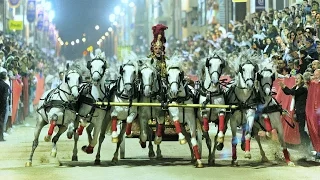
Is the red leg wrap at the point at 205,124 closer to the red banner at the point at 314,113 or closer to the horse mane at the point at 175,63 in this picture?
the horse mane at the point at 175,63

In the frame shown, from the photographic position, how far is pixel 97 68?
16.0 meters

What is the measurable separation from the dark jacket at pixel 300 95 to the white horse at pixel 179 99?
3.20 m

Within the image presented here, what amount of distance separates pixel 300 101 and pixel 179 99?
389cm

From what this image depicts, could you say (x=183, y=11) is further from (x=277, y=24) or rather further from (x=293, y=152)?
(x=293, y=152)

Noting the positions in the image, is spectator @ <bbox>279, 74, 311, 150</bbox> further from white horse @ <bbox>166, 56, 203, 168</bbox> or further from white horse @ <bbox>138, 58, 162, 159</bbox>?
white horse @ <bbox>138, 58, 162, 159</bbox>

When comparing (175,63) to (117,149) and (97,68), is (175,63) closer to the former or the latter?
(97,68)

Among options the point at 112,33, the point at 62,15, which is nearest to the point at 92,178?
the point at 62,15

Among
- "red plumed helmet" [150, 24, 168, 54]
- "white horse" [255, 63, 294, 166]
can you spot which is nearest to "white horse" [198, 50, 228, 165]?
"white horse" [255, 63, 294, 166]

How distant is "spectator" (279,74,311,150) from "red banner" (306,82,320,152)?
44 centimetres

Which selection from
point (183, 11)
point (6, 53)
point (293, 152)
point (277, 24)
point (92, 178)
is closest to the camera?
point (92, 178)

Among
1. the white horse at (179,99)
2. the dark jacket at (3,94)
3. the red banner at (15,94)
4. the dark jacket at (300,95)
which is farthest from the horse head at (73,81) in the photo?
the red banner at (15,94)

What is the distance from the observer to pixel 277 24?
1145 inches

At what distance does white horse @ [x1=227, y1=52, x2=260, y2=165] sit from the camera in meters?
15.7

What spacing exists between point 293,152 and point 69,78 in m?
6.32
